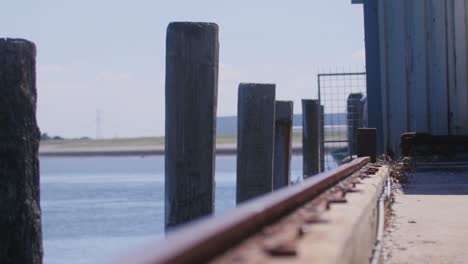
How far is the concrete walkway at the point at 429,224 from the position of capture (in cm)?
616

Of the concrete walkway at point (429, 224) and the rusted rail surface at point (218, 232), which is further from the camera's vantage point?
the concrete walkway at point (429, 224)

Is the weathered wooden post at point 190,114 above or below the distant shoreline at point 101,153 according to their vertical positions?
above

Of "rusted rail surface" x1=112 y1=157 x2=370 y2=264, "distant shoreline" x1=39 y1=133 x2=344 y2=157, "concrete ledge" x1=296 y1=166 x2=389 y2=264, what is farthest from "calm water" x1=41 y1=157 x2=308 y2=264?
"distant shoreline" x1=39 y1=133 x2=344 y2=157

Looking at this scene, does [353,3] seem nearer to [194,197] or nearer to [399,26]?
[399,26]

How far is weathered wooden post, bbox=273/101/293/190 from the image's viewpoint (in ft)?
39.8

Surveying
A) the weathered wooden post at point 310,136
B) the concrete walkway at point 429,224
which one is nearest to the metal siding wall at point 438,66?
the weathered wooden post at point 310,136

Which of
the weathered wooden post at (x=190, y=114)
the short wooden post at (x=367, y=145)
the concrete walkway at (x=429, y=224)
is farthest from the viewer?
the short wooden post at (x=367, y=145)

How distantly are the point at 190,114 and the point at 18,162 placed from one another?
166cm

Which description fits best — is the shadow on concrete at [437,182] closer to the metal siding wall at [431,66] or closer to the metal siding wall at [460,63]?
the metal siding wall at [460,63]

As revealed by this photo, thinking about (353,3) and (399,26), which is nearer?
(399,26)

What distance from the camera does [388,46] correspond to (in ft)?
55.4

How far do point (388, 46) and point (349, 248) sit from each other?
43.1ft

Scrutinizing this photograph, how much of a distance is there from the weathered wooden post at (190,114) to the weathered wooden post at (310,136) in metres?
9.07

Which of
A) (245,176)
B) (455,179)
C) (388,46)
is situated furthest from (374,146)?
(388,46)
